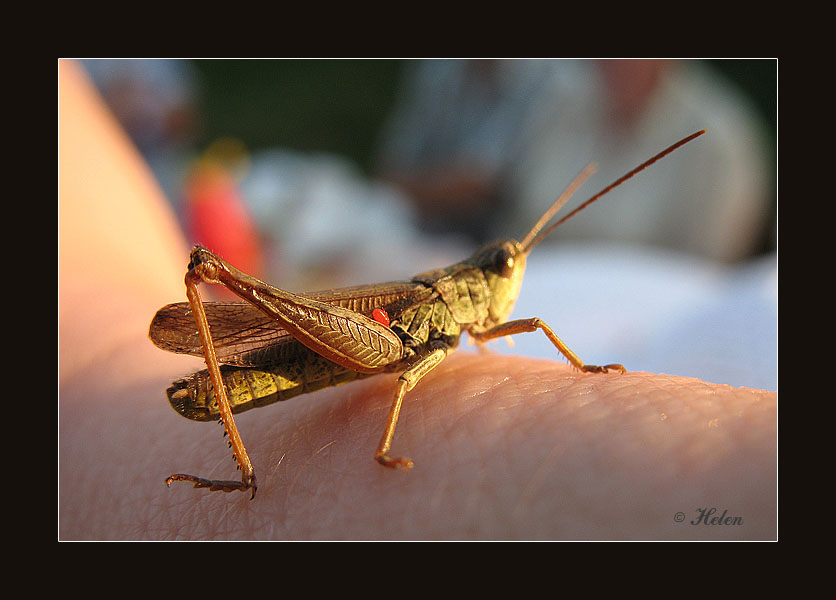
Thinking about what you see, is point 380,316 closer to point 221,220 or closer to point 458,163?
point 221,220

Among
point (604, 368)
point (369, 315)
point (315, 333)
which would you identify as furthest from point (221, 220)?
point (604, 368)

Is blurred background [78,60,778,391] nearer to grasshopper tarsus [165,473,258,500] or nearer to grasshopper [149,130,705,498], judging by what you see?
grasshopper [149,130,705,498]

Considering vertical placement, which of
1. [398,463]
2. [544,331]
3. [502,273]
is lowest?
[398,463]

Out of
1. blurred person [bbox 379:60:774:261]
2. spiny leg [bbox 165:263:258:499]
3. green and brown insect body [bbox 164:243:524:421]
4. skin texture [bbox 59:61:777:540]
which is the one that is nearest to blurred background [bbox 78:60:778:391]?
blurred person [bbox 379:60:774:261]

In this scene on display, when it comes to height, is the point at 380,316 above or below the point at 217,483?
above

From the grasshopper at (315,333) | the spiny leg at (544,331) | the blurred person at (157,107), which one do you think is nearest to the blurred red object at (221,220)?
the blurred person at (157,107)

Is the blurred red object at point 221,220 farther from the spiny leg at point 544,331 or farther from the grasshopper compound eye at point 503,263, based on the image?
the spiny leg at point 544,331
